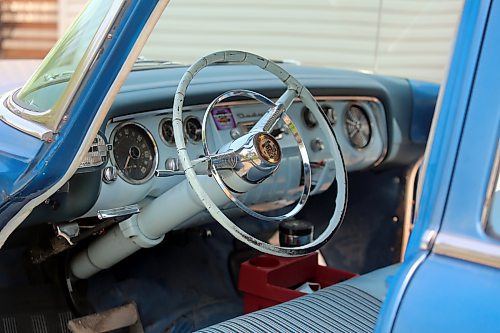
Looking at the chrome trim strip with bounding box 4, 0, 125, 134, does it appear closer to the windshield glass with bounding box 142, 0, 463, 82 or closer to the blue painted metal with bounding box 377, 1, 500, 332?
the blue painted metal with bounding box 377, 1, 500, 332

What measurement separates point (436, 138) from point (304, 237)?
1456 millimetres

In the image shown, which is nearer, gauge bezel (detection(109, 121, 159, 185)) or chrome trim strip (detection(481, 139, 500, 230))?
chrome trim strip (detection(481, 139, 500, 230))

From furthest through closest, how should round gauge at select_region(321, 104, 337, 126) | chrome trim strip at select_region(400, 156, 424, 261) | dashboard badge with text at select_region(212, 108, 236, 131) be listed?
chrome trim strip at select_region(400, 156, 424, 261) → round gauge at select_region(321, 104, 337, 126) → dashboard badge with text at select_region(212, 108, 236, 131)

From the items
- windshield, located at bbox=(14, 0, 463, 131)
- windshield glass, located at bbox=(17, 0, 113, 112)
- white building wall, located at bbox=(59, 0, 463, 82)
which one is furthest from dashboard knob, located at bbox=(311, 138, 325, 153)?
white building wall, located at bbox=(59, 0, 463, 82)

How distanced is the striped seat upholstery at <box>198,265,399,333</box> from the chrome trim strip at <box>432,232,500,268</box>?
2.03 feet

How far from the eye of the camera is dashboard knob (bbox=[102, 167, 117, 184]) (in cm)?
188

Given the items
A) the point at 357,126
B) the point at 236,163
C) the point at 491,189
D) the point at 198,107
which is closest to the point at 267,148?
the point at 236,163

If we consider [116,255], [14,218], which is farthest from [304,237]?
[14,218]

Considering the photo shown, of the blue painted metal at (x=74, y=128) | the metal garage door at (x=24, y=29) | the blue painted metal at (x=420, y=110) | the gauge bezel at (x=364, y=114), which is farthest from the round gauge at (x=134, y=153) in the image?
the metal garage door at (x=24, y=29)

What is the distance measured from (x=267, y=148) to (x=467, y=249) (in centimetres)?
69

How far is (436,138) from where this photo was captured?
1.04 metres

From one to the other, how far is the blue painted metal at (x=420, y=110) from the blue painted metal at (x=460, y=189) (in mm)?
1902

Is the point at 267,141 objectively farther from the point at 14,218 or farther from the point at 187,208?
the point at 14,218

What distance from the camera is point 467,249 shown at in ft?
3.24
